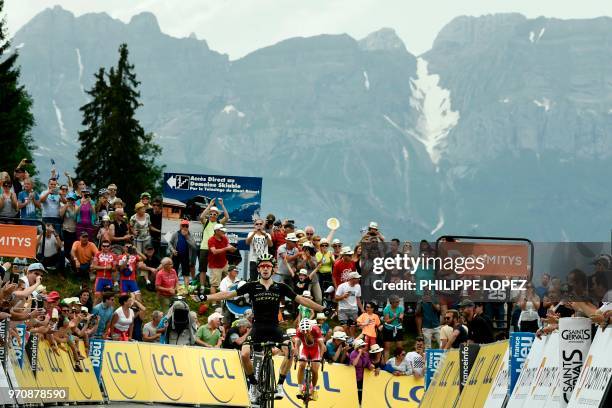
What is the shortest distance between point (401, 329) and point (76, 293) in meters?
7.79

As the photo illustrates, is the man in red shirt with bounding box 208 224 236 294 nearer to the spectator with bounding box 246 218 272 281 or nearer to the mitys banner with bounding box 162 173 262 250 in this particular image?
the spectator with bounding box 246 218 272 281

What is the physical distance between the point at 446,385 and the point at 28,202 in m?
14.7

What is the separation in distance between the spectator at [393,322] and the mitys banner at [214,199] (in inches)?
230

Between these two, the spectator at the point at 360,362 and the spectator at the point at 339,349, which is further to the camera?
the spectator at the point at 339,349

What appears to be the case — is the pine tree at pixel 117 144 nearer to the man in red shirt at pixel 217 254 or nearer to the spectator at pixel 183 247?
the spectator at pixel 183 247

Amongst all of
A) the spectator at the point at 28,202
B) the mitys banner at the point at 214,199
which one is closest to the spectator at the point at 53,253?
the spectator at the point at 28,202

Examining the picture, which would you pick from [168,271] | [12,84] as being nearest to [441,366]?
[168,271]

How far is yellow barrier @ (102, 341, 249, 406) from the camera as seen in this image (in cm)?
2505

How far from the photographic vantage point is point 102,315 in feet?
87.6

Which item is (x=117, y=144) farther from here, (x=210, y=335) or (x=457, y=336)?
(x=457, y=336)

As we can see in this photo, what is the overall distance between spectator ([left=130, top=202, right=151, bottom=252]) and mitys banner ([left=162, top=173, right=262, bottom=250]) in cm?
84

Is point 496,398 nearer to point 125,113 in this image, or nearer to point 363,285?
point 363,285

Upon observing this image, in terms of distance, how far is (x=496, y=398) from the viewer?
631 inches

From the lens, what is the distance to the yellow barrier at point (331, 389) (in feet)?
85.6
